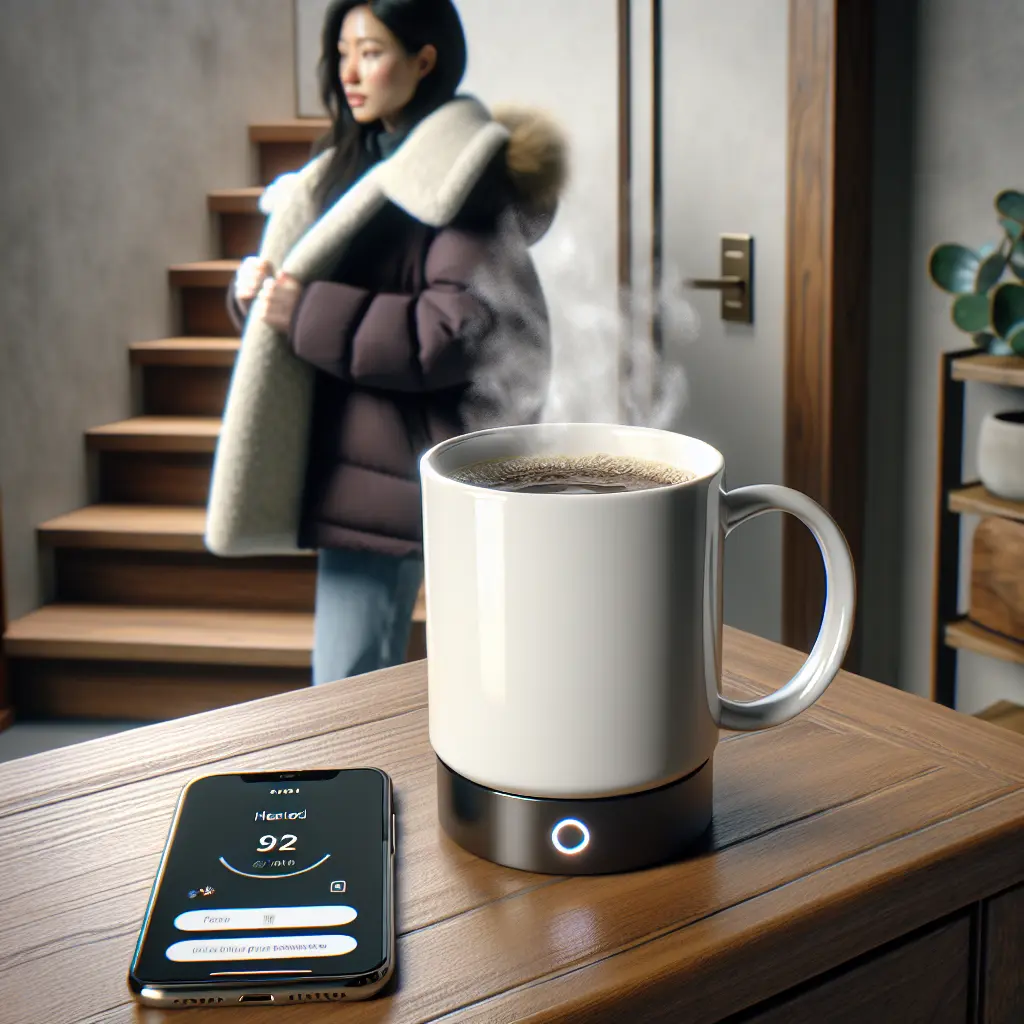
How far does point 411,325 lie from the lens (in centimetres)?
184

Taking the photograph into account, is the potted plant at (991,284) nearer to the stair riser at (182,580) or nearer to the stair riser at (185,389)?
the stair riser at (182,580)

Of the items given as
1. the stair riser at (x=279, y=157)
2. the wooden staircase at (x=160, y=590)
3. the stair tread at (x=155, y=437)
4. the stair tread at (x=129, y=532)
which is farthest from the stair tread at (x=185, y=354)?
the stair riser at (x=279, y=157)

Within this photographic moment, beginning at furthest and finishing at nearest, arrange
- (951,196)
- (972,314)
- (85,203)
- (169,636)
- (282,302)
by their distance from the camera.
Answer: (85,203), (169,636), (951,196), (282,302), (972,314)

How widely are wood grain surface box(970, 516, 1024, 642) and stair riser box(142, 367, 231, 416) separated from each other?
2.24 m

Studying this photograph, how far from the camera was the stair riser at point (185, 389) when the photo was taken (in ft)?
11.2

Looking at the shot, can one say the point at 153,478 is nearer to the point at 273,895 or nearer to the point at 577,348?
the point at 577,348

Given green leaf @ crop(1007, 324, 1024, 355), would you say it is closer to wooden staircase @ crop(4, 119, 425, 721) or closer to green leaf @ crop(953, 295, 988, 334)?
green leaf @ crop(953, 295, 988, 334)

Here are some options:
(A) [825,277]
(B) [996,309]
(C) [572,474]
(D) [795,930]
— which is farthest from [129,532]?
(D) [795,930]

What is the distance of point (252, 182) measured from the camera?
13.2 ft

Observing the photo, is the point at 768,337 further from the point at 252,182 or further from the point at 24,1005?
the point at 252,182

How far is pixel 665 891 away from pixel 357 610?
57.5 inches

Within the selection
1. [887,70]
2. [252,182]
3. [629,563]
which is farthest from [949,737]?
[252,182]

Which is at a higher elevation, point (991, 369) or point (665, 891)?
point (991, 369)

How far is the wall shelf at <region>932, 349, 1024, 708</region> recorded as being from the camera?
5.70 feet
